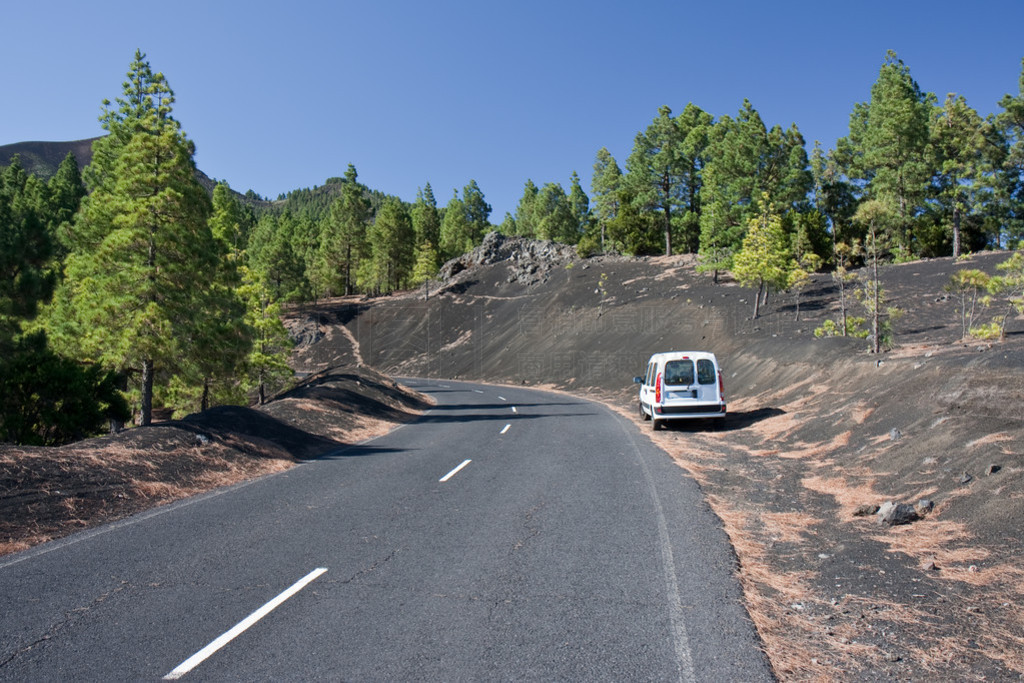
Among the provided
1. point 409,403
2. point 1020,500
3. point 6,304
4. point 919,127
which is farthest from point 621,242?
point 1020,500

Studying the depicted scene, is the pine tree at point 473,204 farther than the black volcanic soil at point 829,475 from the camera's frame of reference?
Yes

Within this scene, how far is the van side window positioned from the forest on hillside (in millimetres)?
8215

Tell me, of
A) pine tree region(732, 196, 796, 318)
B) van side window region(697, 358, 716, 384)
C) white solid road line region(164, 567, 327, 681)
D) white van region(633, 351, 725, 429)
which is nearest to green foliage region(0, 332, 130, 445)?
white solid road line region(164, 567, 327, 681)

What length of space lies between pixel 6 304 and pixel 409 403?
15.8 meters

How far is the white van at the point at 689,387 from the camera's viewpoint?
16.5 m

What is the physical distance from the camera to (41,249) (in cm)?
1770

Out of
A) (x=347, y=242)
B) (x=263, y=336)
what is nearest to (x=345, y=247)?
(x=347, y=242)

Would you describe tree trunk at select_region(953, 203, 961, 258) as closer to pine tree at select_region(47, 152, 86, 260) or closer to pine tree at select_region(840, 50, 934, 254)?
pine tree at select_region(840, 50, 934, 254)

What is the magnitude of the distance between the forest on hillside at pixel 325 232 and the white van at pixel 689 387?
8313 mm

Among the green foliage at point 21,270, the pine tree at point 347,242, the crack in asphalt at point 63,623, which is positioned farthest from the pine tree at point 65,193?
the crack in asphalt at point 63,623

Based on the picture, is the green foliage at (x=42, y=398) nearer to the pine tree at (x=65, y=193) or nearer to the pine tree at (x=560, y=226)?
the pine tree at (x=65, y=193)

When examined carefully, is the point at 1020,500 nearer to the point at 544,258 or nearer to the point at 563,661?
the point at 563,661

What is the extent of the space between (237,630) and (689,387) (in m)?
13.9

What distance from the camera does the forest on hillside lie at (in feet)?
57.8
